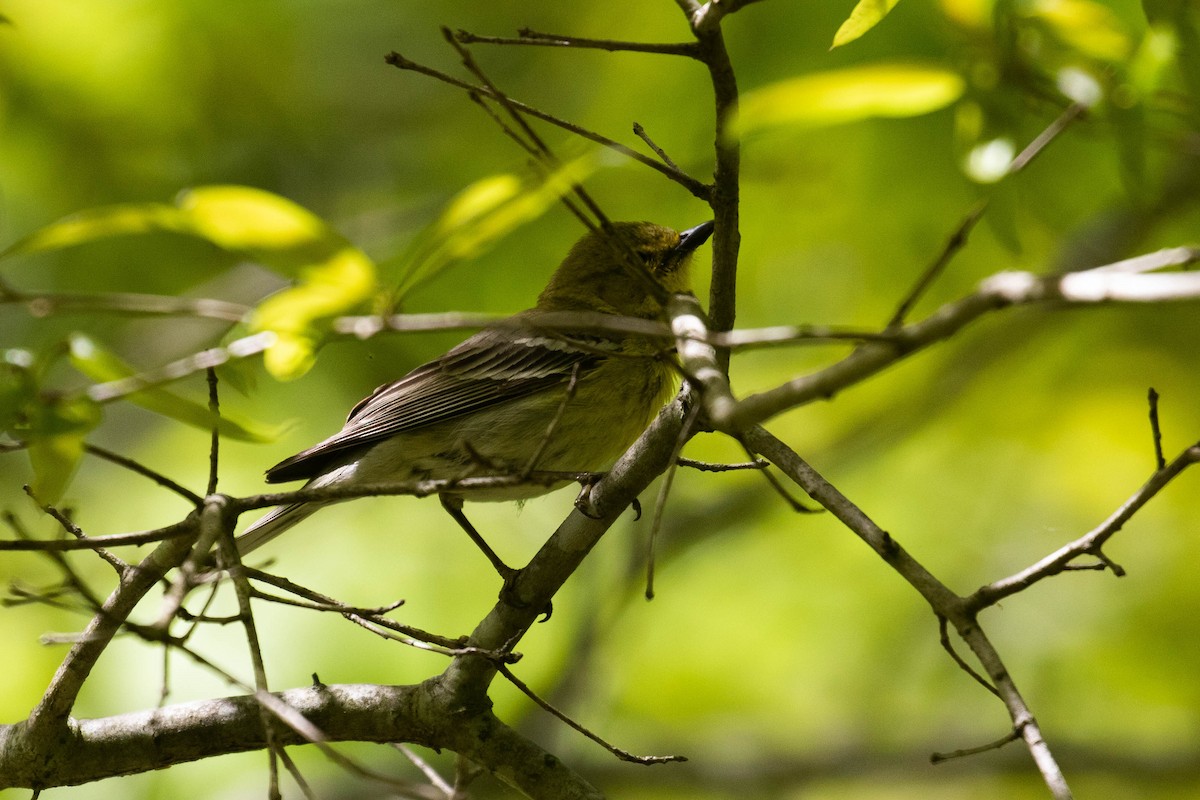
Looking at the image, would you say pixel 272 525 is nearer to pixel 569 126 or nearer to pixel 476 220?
pixel 569 126

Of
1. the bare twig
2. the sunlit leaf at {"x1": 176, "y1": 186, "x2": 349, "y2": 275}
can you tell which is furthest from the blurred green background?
the sunlit leaf at {"x1": 176, "y1": 186, "x2": 349, "y2": 275}

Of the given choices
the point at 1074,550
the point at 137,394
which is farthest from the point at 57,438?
the point at 1074,550

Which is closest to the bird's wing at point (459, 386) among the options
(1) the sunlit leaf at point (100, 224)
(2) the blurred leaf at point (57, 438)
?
(2) the blurred leaf at point (57, 438)

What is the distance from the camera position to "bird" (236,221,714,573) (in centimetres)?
565

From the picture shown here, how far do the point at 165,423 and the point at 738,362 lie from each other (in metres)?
4.54

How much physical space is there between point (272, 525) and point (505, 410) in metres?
1.48

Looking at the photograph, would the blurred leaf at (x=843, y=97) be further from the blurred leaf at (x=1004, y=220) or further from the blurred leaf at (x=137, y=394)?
the blurred leaf at (x=137, y=394)

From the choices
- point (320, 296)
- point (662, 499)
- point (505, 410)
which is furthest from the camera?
point (505, 410)

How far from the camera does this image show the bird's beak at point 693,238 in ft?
20.3

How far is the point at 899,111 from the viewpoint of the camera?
6.71ft

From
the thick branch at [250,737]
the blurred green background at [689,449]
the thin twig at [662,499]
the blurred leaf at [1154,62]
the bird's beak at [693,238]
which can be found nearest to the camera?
the blurred leaf at [1154,62]

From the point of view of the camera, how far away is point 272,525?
16.6 ft

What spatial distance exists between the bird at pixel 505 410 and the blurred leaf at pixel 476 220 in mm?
2972

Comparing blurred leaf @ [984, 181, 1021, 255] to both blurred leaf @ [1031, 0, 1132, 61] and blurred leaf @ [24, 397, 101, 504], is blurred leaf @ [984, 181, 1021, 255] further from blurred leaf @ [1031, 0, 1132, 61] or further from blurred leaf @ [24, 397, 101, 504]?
blurred leaf @ [24, 397, 101, 504]
